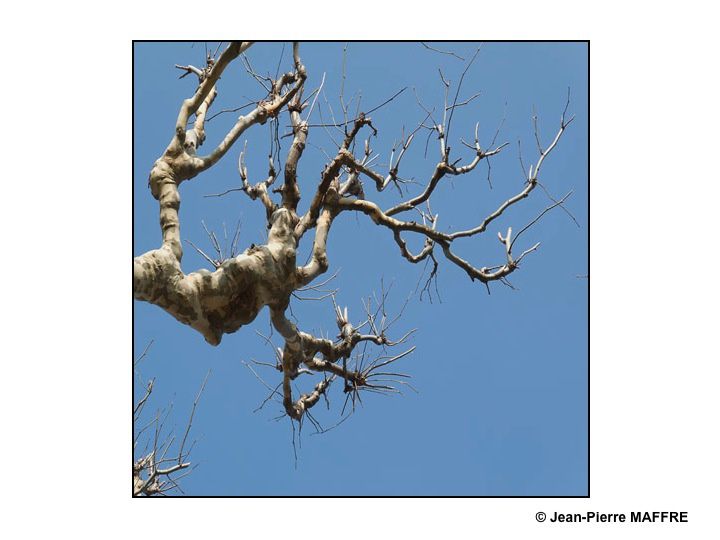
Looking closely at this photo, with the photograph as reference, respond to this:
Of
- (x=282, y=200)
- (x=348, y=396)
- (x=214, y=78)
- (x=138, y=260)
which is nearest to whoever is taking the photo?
(x=138, y=260)

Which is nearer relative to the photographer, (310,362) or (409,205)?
(409,205)

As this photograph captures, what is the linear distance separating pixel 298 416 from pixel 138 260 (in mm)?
2826

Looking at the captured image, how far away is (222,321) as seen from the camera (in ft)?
15.6

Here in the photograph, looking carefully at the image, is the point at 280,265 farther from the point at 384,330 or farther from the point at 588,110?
the point at 588,110

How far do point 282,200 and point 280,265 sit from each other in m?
0.76

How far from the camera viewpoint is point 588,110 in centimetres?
525

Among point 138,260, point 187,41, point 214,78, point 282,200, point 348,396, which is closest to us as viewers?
point 138,260

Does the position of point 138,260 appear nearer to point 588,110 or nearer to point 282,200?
point 282,200

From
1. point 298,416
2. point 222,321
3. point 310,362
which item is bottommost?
point 298,416

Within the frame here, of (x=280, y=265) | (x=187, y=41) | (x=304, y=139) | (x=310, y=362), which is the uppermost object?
(x=187, y=41)

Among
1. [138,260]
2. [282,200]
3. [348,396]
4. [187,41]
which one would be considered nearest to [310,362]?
[348,396]

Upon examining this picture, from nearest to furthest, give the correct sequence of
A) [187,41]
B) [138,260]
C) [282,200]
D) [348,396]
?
1. [138,260]
2. [187,41]
3. [282,200]
4. [348,396]

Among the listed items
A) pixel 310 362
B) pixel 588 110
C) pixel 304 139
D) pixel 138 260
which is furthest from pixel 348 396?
pixel 588 110

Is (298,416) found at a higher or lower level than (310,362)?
lower
